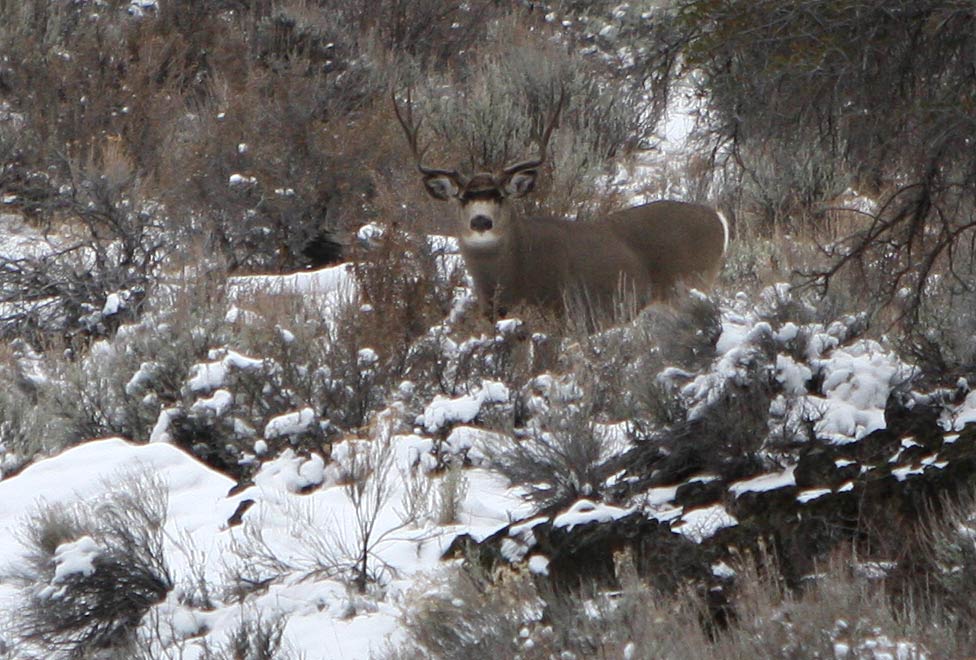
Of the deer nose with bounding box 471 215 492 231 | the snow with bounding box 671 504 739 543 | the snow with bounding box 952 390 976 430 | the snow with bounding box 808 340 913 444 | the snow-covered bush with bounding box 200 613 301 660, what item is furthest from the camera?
the deer nose with bounding box 471 215 492 231

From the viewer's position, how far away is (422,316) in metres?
9.46

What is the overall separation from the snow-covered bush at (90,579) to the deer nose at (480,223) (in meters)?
3.33

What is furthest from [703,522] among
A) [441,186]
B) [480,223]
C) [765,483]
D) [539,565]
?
[441,186]

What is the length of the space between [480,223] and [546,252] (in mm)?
578

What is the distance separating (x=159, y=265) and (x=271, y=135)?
158cm

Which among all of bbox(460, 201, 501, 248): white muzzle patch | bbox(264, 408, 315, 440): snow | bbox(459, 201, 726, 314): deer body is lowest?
bbox(264, 408, 315, 440): snow

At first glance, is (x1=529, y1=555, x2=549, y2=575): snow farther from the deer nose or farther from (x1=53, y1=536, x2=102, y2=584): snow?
the deer nose

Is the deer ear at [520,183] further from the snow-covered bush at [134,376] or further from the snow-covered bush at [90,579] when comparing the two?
the snow-covered bush at [90,579]

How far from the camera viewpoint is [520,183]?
9.82 meters

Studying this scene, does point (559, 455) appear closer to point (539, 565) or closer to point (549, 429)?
point (549, 429)

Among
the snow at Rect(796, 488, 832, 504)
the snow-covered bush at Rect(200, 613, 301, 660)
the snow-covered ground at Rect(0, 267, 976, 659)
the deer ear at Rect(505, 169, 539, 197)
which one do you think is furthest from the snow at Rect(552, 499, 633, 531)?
the deer ear at Rect(505, 169, 539, 197)

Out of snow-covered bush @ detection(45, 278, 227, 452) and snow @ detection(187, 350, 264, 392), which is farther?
snow-covered bush @ detection(45, 278, 227, 452)

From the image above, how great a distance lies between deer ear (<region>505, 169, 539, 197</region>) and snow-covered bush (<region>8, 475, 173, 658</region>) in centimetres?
378

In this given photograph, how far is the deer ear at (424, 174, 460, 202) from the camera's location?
956 centimetres
